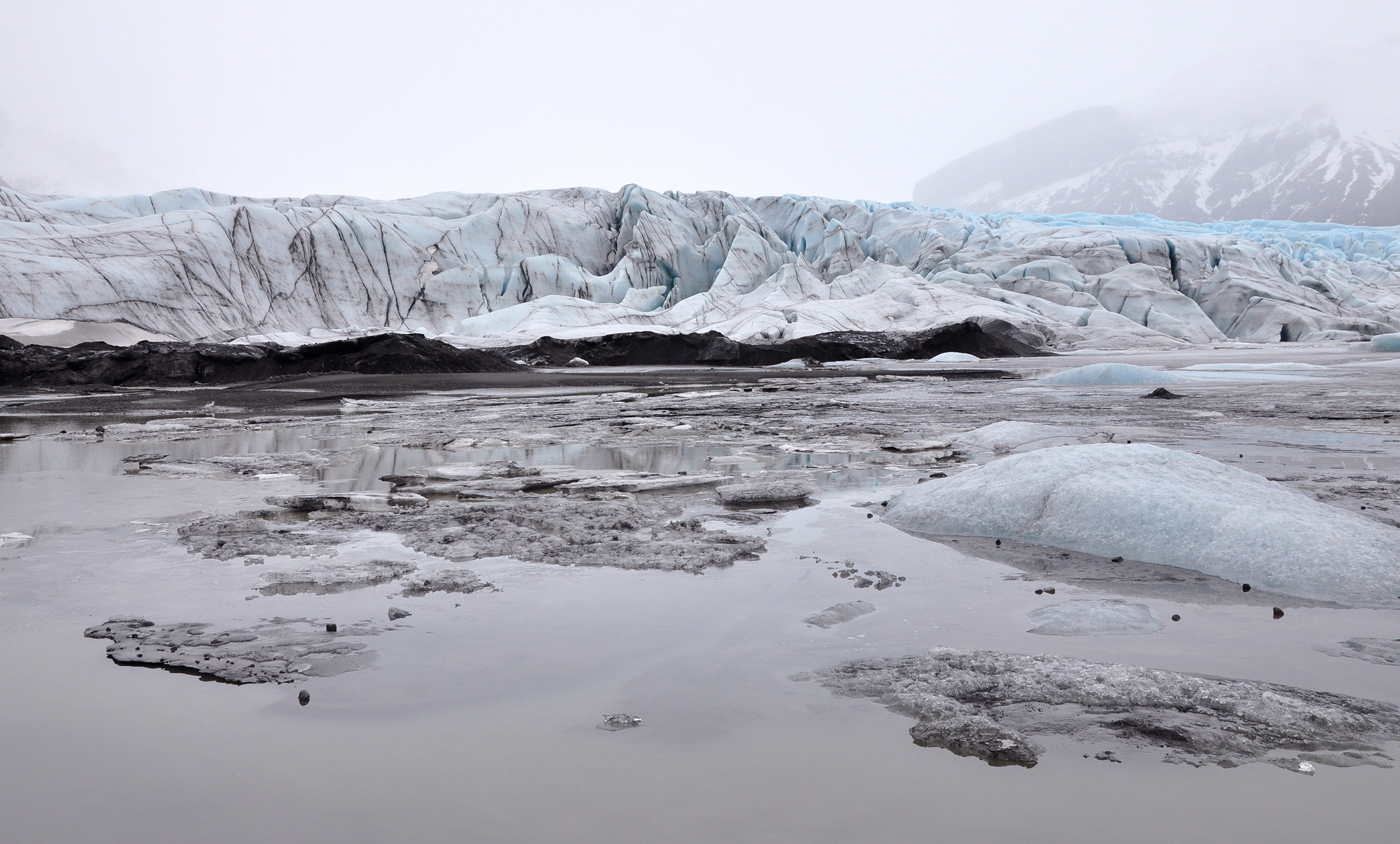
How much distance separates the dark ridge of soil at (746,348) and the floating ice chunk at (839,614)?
1239 inches

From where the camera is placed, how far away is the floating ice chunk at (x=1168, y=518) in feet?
10.3

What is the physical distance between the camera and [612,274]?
47.7 metres

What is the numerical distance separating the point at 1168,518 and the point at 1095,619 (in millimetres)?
1186

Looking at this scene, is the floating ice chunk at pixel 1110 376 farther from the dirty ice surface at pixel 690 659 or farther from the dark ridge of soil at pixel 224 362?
the dark ridge of soil at pixel 224 362

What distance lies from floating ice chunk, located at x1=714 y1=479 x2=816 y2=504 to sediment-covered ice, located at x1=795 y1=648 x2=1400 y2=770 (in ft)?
8.72

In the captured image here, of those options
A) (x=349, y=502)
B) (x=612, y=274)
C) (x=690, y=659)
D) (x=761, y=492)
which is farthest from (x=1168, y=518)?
(x=612, y=274)

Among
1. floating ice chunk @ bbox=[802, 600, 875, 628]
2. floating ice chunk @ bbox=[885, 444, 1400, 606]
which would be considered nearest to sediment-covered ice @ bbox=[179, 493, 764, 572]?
floating ice chunk @ bbox=[802, 600, 875, 628]

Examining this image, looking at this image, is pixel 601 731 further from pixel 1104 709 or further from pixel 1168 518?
pixel 1168 518

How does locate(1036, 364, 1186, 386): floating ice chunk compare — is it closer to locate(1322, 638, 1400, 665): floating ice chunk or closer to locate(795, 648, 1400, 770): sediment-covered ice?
locate(1322, 638, 1400, 665): floating ice chunk

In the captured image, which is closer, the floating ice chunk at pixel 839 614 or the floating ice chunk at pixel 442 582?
the floating ice chunk at pixel 839 614

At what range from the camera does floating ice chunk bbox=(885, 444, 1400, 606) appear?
312cm

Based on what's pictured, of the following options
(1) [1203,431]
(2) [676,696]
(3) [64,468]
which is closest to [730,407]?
(1) [1203,431]

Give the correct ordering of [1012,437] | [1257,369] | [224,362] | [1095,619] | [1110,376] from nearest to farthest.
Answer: [1095,619]
[1012,437]
[1110,376]
[1257,369]
[224,362]

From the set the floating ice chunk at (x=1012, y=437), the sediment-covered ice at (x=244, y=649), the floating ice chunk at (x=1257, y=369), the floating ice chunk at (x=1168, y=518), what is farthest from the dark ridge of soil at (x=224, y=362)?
the floating ice chunk at (x=1168, y=518)
